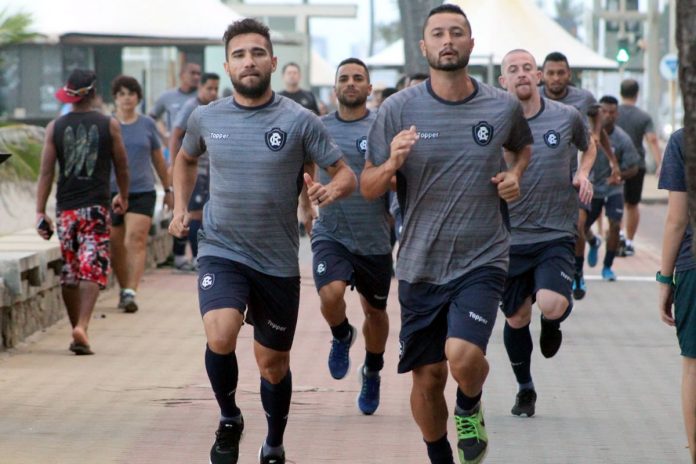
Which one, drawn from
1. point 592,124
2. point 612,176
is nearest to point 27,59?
point 612,176

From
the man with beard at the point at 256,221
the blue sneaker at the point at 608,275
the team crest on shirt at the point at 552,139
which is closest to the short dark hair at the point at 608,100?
the blue sneaker at the point at 608,275

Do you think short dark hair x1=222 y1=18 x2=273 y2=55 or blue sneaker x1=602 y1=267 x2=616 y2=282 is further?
blue sneaker x1=602 y1=267 x2=616 y2=282

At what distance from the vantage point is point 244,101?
7.38 m

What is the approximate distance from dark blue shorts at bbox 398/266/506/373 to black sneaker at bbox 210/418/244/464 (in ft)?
2.81

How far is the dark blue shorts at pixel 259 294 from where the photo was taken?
285 inches

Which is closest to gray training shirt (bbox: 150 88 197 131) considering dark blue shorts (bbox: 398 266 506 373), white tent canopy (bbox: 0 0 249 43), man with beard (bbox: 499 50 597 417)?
white tent canopy (bbox: 0 0 249 43)

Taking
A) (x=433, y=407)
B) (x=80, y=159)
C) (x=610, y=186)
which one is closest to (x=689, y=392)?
(x=433, y=407)

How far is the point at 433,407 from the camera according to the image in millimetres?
6828

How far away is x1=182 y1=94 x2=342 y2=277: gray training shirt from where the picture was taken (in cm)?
726

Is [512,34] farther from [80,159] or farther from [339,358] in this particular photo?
[339,358]

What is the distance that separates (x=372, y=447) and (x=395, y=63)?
88.2 feet

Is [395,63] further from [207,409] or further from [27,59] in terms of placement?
[207,409]

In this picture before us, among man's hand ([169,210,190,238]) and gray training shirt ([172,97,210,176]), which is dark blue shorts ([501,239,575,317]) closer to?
man's hand ([169,210,190,238])

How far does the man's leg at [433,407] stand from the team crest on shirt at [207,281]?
40.5 inches
